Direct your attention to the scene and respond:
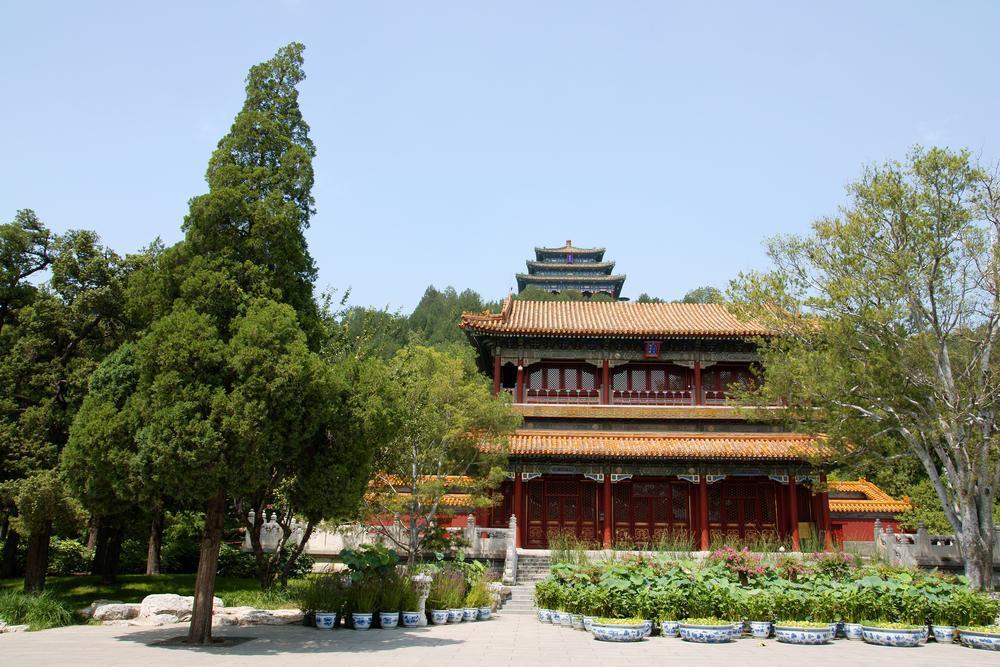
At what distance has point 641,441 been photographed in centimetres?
2314

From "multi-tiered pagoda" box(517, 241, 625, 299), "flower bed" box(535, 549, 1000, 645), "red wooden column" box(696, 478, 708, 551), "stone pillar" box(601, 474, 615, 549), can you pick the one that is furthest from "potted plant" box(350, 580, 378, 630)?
"multi-tiered pagoda" box(517, 241, 625, 299)

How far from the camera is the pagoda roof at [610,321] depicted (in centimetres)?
2361

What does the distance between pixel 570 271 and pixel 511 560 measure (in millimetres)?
51453

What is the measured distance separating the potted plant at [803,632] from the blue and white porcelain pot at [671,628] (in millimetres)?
1563

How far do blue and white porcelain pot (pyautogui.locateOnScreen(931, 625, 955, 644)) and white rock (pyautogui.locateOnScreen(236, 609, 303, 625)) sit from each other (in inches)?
432

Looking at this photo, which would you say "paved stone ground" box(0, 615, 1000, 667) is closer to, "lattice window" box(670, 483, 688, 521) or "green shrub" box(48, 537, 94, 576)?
"green shrub" box(48, 537, 94, 576)

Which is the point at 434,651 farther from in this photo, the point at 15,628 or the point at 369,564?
the point at 15,628

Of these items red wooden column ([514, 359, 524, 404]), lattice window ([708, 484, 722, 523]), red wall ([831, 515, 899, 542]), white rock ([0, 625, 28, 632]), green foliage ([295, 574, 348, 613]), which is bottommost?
white rock ([0, 625, 28, 632])

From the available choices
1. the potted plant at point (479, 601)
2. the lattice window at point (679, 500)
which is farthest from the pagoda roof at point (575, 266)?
the potted plant at point (479, 601)

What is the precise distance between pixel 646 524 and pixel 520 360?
21.8 ft

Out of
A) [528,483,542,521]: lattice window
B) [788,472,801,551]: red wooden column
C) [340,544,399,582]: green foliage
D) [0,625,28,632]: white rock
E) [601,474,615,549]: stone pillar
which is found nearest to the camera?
[0,625,28,632]: white rock

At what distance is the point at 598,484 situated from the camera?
23.8 metres

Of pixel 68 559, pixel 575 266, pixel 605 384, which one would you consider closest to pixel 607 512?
pixel 605 384

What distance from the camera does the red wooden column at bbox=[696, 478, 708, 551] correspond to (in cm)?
2238
